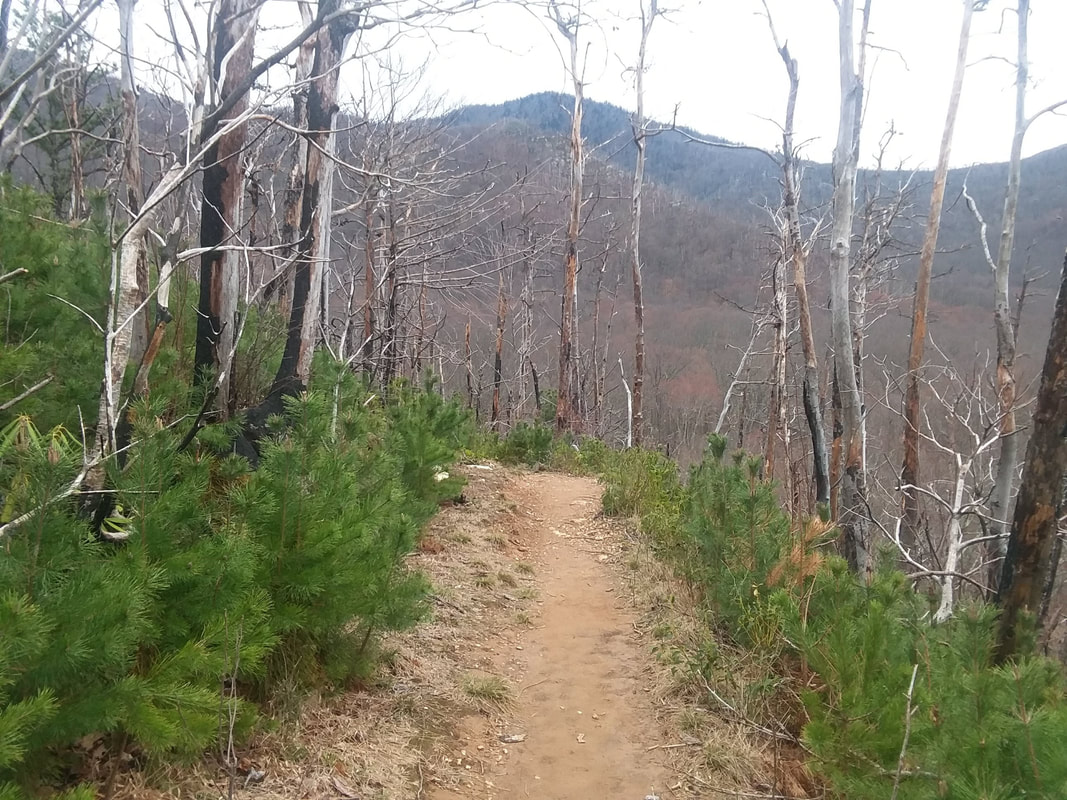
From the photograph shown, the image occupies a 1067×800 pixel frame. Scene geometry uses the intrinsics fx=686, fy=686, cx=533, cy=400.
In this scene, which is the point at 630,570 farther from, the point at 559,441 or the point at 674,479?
the point at 559,441

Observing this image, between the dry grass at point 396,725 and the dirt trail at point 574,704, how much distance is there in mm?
145

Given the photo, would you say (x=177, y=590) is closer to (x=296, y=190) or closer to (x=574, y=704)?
(x=574, y=704)

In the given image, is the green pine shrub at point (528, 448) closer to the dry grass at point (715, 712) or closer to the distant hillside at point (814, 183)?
the distant hillside at point (814, 183)

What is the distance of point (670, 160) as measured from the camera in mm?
66875

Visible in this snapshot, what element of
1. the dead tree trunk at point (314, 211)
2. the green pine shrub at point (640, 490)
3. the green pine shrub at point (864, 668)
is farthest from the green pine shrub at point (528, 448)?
the dead tree trunk at point (314, 211)

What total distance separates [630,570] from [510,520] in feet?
6.15

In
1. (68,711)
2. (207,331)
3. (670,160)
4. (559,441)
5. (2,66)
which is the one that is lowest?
(559,441)

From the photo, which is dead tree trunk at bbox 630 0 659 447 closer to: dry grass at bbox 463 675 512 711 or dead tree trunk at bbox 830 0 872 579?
dead tree trunk at bbox 830 0 872 579

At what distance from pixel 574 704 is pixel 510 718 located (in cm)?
46

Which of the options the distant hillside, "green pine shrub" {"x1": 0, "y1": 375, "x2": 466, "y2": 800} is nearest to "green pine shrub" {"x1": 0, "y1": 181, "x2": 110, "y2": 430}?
"green pine shrub" {"x1": 0, "y1": 375, "x2": 466, "y2": 800}

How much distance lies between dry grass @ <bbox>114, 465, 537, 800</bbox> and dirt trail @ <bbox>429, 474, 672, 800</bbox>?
0.15m

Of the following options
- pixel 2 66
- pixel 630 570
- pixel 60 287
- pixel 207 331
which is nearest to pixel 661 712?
pixel 630 570

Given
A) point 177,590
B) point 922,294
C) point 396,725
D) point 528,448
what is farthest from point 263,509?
point 922,294

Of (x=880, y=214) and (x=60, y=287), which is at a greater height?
(x=880, y=214)
